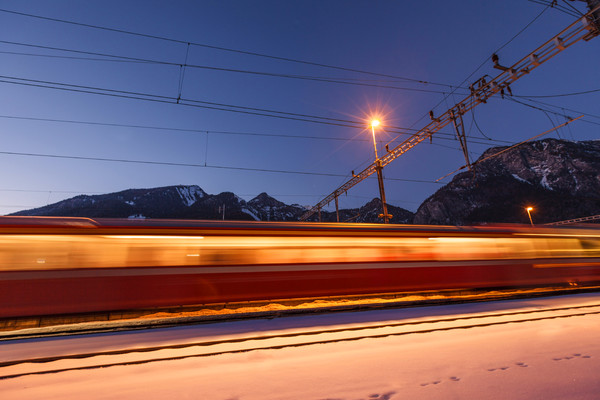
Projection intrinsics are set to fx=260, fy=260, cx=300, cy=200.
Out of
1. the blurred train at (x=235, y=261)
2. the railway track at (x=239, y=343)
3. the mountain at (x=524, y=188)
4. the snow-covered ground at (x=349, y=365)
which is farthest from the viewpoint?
the mountain at (x=524, y=188)

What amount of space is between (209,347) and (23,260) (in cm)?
437

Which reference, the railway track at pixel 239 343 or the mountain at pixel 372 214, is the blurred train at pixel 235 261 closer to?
the railway track at pixel 239 343

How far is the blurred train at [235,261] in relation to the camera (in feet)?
15.5

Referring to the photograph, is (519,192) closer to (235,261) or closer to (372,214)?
(372,214)

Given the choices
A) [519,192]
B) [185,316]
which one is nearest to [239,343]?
[185,316]

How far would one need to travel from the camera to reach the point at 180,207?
416 feet

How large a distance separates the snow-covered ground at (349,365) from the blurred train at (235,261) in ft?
4.86

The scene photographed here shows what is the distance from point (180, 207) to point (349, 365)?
452 ft

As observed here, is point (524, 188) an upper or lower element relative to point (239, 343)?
upper

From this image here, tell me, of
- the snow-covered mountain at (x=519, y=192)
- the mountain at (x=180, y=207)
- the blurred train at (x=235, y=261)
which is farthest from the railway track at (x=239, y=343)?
the mountain at (x=180, y=207)

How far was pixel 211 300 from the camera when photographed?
5387 mm

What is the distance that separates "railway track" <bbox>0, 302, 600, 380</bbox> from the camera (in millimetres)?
2500

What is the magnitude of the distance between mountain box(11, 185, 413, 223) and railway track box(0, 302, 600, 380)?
9120cm

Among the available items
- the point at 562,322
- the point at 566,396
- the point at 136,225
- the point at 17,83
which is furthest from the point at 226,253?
the point at 17,83
